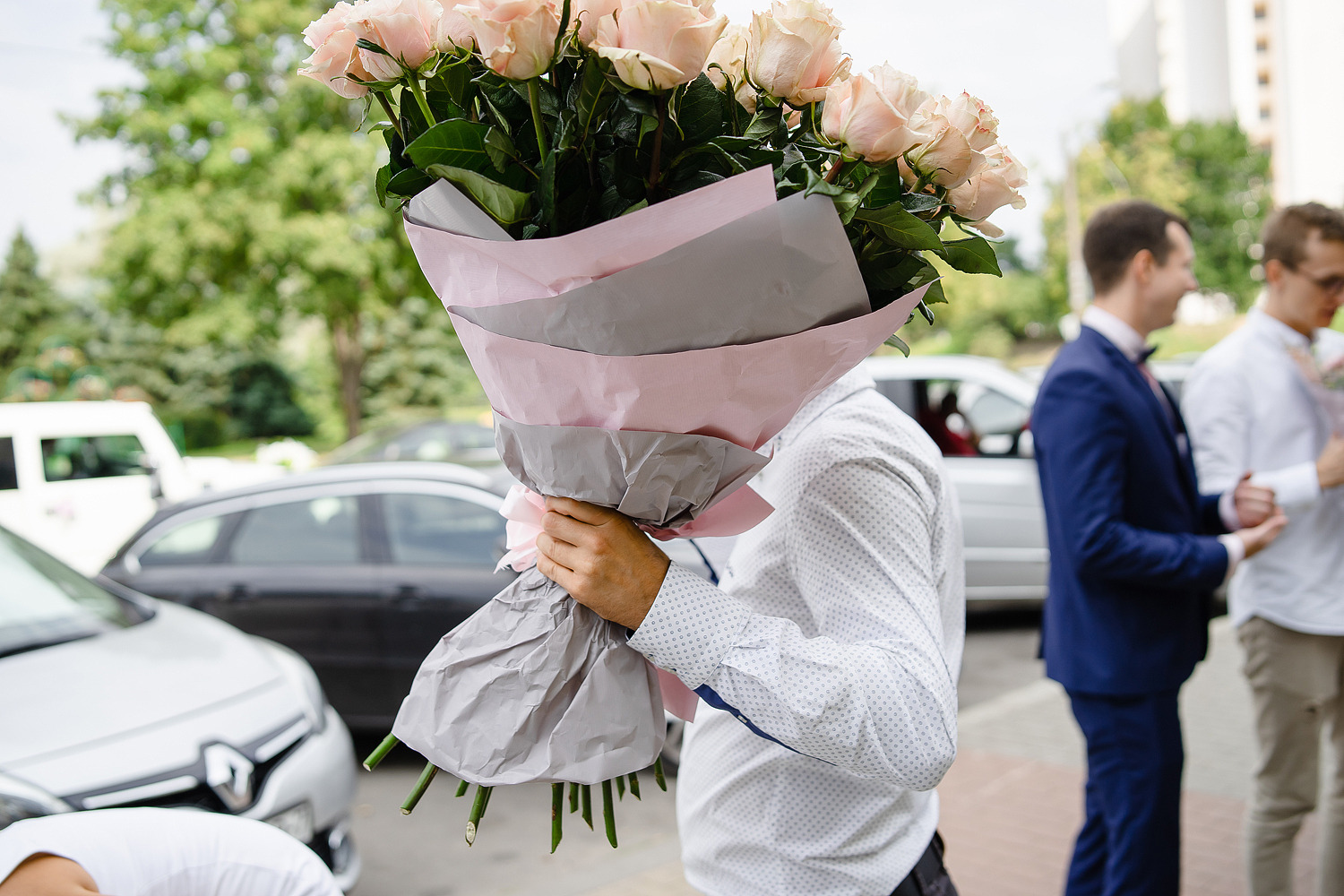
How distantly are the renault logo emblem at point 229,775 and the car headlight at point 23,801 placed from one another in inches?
19.6

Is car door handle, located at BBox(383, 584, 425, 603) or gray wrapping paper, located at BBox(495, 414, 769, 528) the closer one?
gray wrapping paper, located at BBox(495, 414, 769, 528)

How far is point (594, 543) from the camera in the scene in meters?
1.38

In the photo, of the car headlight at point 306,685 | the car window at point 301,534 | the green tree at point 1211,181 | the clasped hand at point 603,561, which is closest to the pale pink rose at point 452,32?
the clasped hand at point 603,561

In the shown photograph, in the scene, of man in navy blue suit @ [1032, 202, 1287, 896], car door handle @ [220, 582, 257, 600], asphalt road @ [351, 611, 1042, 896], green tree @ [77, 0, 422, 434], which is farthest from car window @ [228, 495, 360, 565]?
green tree @ [77, 0, 422, 434]

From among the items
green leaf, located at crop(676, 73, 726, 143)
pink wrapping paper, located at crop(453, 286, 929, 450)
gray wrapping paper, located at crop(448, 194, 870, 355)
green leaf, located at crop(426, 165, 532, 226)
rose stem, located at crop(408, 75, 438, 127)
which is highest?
rose stem, located at crop(408, 75, 438, 127)

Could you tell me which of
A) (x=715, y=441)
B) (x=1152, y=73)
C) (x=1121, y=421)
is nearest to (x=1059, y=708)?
(x=1121, y=421)

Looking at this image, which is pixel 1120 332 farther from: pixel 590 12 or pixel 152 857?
pixel 152 857

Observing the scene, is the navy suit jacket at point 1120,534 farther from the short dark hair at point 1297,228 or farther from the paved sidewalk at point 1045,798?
the paved sidewalk at point 1045,798

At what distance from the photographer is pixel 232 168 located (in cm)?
1712

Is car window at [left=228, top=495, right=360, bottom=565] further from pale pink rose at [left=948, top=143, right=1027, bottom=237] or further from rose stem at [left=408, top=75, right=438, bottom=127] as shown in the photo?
pale pink rose at [left=948, top=143, right=1027, bottom=237]

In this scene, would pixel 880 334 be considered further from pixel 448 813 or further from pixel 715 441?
pixel 448 813

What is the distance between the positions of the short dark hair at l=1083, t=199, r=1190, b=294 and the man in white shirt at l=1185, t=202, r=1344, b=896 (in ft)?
1.77

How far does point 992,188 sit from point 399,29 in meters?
0.74

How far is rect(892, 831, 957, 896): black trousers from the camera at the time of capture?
5.81ft
